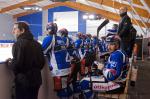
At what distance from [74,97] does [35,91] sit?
4.95ft

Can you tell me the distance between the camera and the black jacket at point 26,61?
8.89 ft

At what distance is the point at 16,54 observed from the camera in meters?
2.71

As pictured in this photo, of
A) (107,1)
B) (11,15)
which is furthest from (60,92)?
(11,15)

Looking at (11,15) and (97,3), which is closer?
(97,3)

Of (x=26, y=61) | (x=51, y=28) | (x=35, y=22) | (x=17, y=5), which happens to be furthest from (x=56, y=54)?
(x=35, y=22)

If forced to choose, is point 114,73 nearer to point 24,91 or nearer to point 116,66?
point 116,66

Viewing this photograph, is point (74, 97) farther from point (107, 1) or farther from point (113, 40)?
point (107, 1)

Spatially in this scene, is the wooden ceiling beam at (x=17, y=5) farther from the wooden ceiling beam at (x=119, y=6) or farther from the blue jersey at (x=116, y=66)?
the blue jersey at (x=116, y=66)

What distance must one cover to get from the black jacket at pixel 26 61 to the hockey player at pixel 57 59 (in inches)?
26.2

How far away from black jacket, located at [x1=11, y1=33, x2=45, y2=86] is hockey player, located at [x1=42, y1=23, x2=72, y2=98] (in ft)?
2.18

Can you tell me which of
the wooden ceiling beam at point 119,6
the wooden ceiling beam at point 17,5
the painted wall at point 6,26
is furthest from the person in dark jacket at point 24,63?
the painted wall at point 6,26

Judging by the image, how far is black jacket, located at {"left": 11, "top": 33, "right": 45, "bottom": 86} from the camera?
271cm

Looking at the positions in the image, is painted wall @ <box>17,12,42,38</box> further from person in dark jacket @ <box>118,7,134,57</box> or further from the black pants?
the black pants

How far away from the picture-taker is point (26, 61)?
278 cm
